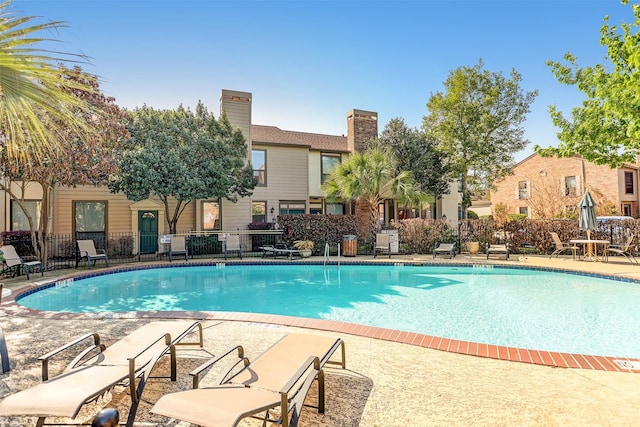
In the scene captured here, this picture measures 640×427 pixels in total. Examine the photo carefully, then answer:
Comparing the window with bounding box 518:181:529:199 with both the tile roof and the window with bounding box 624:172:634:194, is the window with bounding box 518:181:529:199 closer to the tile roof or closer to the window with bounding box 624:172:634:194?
the window with bounding box 624:172:634:194

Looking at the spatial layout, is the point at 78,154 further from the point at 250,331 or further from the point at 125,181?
the point at 250,331

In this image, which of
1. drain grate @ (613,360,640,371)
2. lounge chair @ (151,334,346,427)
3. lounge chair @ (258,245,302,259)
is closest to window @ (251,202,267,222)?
lounge chair @ (258,245,302,259)

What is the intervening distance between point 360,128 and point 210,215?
11.3m

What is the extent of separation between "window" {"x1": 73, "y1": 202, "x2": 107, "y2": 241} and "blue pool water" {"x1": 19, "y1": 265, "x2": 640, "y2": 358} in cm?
607

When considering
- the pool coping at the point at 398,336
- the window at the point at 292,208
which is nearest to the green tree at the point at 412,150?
the window at the point at 292,208

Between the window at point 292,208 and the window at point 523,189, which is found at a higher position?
the window at point 523,189

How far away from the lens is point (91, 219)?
1786 centimetres

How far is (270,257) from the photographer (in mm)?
16578

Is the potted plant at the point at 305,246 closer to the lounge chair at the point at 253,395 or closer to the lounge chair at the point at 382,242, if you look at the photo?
the lounge chair at the point at 382,242

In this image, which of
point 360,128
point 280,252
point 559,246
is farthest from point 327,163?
point 559,246

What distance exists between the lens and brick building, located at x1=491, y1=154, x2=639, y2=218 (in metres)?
28.5

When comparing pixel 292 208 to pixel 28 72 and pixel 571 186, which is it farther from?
pixel 571 186

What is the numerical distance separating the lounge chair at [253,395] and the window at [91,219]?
17035 millimetres

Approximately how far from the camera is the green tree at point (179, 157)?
15.2 meters
